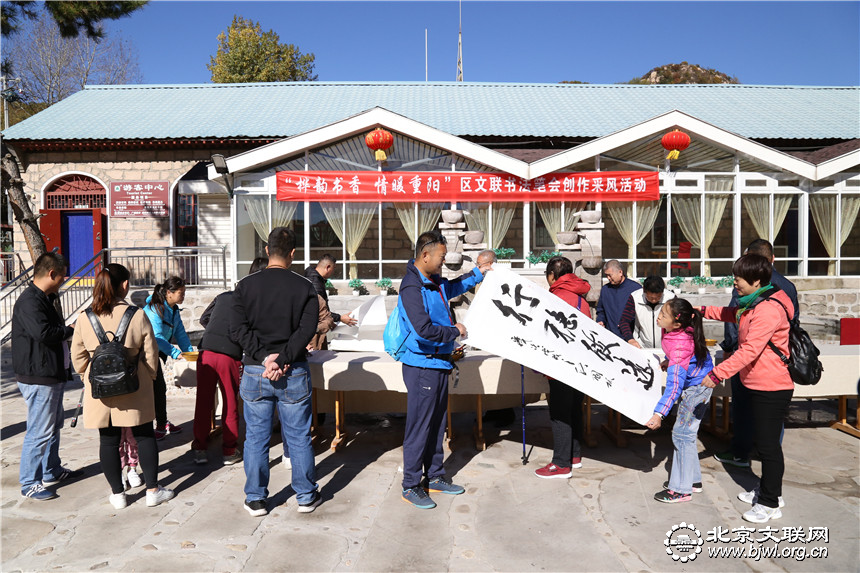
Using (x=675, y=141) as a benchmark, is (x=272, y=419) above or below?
below

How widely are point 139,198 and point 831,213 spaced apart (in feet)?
60.9

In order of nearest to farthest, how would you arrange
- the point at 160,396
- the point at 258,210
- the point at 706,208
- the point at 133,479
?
the point at 133,479
the point at 160,396
the point at 258,210
the point at 706,208

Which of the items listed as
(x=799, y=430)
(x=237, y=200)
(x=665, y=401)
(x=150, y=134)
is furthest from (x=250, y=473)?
(x=150, y=134)

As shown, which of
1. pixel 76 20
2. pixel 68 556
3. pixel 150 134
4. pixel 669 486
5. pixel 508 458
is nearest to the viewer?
pixel 68 556

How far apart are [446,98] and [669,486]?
16.9m

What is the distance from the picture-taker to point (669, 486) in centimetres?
441

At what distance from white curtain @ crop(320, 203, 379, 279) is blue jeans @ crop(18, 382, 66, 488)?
970 centimetres

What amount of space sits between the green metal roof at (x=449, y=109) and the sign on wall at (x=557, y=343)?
40.5ft

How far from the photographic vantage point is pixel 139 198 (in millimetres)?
16766

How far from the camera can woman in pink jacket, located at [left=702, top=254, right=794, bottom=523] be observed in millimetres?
3930

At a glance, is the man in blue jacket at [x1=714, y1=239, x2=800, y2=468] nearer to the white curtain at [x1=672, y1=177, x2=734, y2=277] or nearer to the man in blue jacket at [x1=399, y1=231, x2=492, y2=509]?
the man in blue jacket at [x1=399, y1=231, x2=492, y2=509]

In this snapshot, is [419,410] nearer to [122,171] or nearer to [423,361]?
[423,361]

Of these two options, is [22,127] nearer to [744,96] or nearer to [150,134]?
[150,134]

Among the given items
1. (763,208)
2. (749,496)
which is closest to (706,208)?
(763,208)
